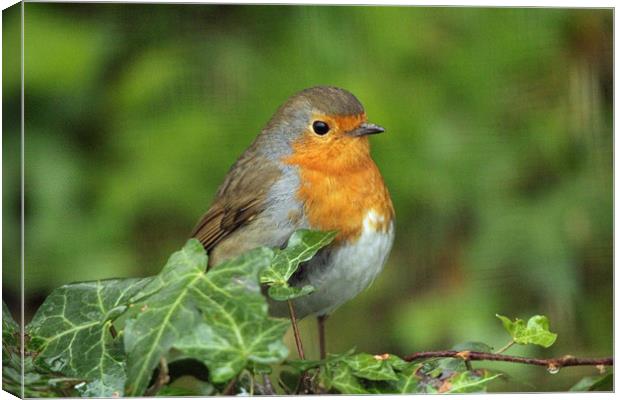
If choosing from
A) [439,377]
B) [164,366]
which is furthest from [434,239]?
[164,366]

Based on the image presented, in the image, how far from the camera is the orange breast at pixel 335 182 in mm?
2600

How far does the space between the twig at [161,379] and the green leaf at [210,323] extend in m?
0.05

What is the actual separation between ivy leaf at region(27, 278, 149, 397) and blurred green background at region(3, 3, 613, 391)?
0.64 feet

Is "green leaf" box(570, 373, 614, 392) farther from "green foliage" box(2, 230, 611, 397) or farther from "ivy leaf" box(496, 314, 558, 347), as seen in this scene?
"ivy leaf" box(496, 314, 558, 347)

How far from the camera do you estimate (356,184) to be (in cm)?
264

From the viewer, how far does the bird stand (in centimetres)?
259

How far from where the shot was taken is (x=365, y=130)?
8.41ft

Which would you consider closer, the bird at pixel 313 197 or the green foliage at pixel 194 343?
the green foliage at pixel 194 343

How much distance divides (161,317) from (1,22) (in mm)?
850

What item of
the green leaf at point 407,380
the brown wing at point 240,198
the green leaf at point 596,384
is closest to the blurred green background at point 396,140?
the brown wing at point 240,198

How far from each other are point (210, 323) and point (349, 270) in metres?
0.71

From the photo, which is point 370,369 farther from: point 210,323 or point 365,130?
point 365,130

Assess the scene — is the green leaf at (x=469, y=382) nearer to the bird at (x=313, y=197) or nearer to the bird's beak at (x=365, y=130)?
the bird at (x=313, y=197)

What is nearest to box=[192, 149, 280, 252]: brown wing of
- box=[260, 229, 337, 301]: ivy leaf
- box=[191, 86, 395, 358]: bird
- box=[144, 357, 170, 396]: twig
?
box=[191, 86, 395, 358]: bird
